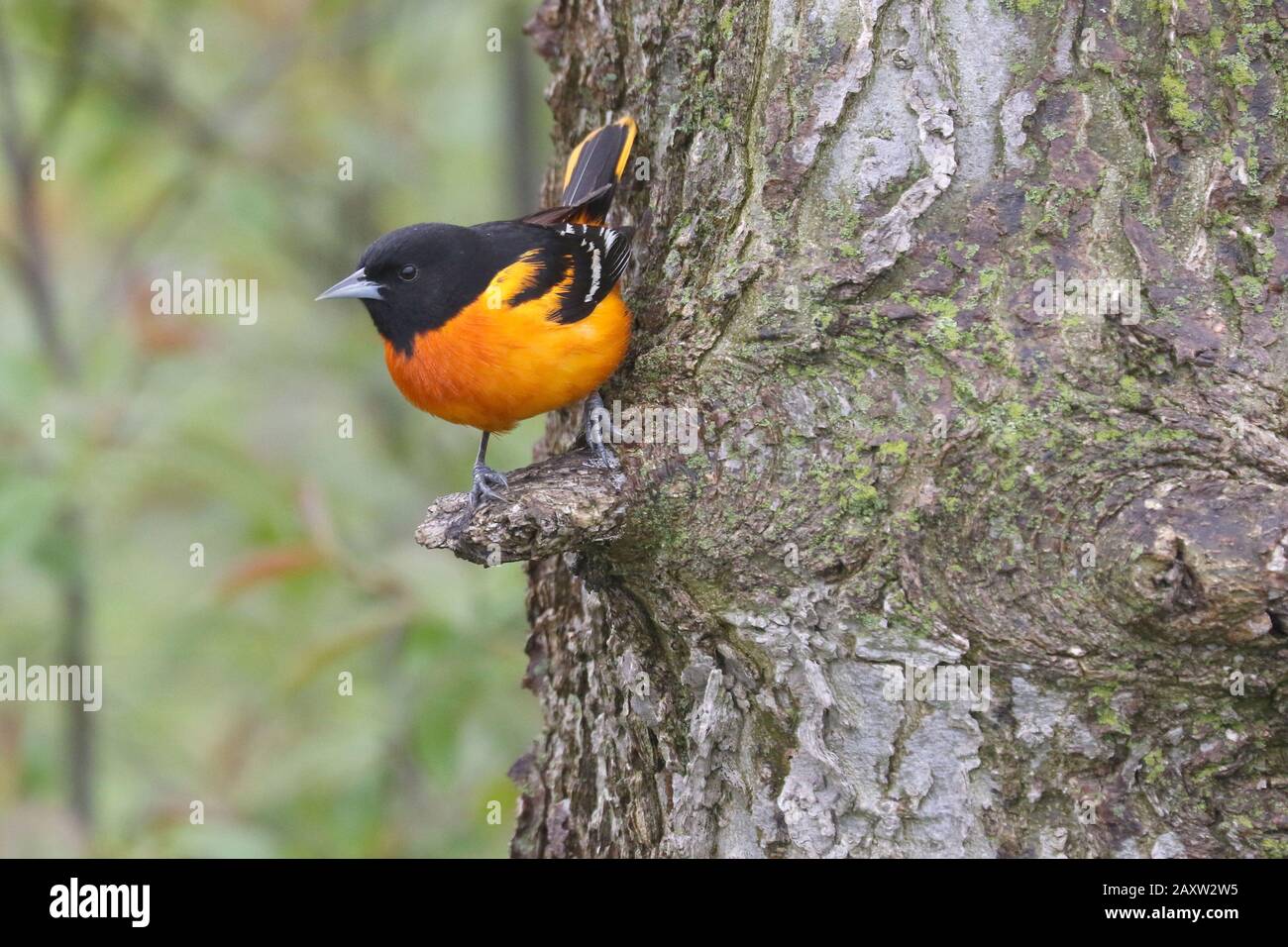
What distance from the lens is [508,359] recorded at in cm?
328

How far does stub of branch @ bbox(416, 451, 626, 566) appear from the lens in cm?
236

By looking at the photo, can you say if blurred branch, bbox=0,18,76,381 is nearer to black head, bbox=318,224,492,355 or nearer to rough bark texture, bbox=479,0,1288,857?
black head, bbox=318,224,492,355

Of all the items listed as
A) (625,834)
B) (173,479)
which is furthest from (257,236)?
(625,834)

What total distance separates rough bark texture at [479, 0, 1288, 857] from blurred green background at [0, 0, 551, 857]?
54.1 inches
